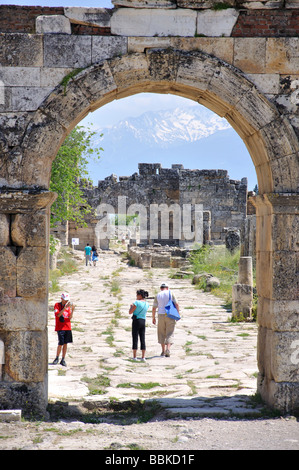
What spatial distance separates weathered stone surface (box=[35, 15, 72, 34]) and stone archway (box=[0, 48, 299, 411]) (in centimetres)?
58

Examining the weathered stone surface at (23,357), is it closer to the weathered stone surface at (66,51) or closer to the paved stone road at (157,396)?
the paved stone road at (157,396)

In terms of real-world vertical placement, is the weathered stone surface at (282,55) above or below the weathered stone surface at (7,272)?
above

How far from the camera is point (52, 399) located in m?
6.74

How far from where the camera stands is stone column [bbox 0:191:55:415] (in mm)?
6039

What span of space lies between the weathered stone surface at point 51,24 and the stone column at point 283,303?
3108 mm

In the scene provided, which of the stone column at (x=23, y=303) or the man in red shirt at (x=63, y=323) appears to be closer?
the stone column at (x=23, y=303)

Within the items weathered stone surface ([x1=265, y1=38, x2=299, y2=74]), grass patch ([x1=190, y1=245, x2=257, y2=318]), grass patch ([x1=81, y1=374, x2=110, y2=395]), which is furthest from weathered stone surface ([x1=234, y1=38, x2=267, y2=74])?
grass patch ([x1=190, y1=245, x2=257, y2=318])

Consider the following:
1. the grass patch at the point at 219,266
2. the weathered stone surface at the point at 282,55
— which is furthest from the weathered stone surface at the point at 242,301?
the weathered stone surface at the point at 282,55

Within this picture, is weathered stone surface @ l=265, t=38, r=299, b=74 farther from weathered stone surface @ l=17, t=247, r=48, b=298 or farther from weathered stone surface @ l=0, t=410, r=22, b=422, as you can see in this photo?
weathered stone surface @ l=0, t=410, r=22, b=422

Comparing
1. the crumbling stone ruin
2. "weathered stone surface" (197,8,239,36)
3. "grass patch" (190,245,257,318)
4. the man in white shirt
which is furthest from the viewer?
the crumbling stone ruin

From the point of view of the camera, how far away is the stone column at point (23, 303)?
6039mm

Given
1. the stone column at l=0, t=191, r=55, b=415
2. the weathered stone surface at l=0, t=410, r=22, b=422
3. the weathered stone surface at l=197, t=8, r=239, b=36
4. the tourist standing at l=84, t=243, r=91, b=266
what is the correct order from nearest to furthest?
the weathered stone surface at l=0, t=410, r=22, b=422
the stone column at l=0, t=191, r=55, b=415
the weathered stone surface at l=197, t=8, r=239, b=36
the tourist standing at l=84, t=243, r=91, b=266

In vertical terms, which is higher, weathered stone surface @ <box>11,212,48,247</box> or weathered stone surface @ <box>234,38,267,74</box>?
weathered stone surface @ <box>234,38,267,74</box>

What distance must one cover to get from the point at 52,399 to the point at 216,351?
156 inches
